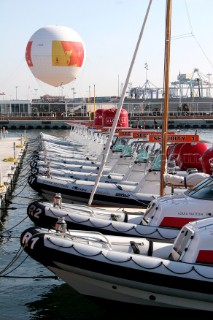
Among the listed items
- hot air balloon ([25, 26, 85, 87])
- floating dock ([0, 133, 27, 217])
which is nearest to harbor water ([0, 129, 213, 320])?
floating dock ([0, 133, 27, 217])

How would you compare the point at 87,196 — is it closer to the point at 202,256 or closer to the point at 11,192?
the point at 11,192

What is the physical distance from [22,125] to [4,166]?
68746 millimetres

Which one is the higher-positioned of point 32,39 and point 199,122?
point 32,39

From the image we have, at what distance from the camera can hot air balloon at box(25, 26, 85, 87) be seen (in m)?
59.6

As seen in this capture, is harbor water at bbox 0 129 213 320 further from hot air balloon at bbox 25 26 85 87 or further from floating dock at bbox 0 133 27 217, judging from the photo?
hot air balloon at bbox 25 26 85 87

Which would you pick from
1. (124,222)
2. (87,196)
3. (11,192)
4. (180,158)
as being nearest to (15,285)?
(124,222)

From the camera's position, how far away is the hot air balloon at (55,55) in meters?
59.6

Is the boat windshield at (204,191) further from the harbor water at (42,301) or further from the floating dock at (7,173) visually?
the floating dock at (7,173)

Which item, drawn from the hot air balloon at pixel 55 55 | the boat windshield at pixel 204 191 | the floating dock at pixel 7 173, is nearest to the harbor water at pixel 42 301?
the boat windshield at pixel 204 191

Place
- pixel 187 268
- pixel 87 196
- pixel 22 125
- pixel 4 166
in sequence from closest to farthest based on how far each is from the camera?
pixel 187 268 < pixel 87 196 < pixel 4 166 < pixel 22 125

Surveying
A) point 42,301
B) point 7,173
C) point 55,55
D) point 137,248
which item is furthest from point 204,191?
point 55,55

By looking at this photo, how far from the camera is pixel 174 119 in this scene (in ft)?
347

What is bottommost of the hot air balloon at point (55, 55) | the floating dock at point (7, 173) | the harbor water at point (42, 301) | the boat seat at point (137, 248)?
the harbor water at point (42, 301)

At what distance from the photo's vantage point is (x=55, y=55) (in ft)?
196
